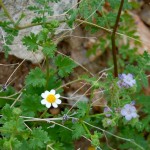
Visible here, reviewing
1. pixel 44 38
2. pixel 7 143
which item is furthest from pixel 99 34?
pixel 7 143

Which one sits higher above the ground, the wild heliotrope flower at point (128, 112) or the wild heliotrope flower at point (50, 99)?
the wild heliotrope flower at point (50, 99)

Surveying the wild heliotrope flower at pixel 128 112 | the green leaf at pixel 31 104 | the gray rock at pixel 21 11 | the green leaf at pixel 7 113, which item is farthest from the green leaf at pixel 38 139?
the gray rock at pixel 21 11

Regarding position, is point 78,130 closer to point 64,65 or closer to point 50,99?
point 50,99

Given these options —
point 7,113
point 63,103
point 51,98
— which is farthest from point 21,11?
point 7,113

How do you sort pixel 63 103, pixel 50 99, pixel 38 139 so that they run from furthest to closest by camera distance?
1. pixel 63 103
2. pixel 50 99
3. pixel 38 139

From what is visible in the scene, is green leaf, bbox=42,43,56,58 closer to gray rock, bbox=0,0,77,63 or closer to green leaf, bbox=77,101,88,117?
green leaf, bbox=77,101,88,117

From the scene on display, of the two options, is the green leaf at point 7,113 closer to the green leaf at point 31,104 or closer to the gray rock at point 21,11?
the green leaf at point 31,104

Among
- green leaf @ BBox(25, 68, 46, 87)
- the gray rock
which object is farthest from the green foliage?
the gray rock

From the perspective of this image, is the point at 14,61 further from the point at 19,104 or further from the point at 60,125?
the point at 60,125
